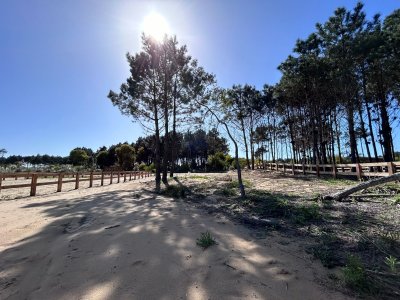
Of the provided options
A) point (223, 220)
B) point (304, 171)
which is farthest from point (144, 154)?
point (223, 220)

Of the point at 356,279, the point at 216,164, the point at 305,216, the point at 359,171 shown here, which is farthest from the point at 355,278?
the point at 216,164

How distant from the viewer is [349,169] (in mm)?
17953

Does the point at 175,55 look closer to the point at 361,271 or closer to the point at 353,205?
the point at 353,205

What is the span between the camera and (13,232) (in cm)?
506

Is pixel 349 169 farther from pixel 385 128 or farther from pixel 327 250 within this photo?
pixel 327 250

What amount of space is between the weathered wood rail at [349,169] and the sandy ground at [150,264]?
31.4 ft

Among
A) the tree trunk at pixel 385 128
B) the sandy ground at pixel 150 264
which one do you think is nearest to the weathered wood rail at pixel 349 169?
the tree trunk at pixel 385 128

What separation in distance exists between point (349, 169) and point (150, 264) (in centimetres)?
1764

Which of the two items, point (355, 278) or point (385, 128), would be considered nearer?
point (355, 278)

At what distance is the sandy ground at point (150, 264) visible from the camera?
9.06ft

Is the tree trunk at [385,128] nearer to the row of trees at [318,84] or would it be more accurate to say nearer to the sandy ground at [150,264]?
the row of trees at [318,84]

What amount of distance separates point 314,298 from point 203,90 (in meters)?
12.6

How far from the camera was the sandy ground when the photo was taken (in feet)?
9.06

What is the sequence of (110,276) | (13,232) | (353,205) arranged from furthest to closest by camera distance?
(353,205)
(13,232)
(110,276)
